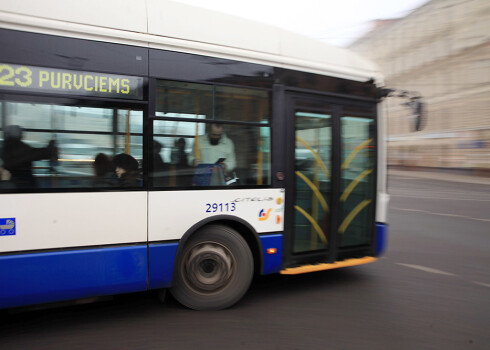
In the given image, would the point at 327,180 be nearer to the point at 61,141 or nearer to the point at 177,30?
the point at 177,30

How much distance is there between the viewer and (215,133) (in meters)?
4.04

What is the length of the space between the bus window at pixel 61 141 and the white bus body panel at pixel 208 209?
1.63 feet

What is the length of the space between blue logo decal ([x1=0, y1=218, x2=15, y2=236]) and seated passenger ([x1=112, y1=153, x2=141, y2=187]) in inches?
34.8

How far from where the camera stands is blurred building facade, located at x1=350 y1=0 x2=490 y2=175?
2792 centimetres

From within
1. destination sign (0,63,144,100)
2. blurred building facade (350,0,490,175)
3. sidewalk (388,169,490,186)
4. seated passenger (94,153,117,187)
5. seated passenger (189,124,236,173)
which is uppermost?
blurred building facade (350,0,490,175)

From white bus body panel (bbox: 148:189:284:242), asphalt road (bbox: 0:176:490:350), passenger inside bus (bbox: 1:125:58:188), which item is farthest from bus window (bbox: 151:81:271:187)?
asphalt road (bbox: 0:176:490:350)

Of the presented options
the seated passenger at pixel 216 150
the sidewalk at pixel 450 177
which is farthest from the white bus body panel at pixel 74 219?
the sidewalk at pixel 450 177

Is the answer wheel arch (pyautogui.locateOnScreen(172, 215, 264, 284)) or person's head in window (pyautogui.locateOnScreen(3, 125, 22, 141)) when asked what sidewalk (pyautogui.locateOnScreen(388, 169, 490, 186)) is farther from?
person's head in window (pyautogui.locateOnScreen(3, 125, 22, 141))

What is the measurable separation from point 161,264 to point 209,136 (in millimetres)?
1292

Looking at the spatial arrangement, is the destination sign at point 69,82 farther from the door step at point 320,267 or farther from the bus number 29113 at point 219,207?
the door step at point 320,267

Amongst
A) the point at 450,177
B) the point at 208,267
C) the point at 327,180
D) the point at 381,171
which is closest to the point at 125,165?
the point at 208,267

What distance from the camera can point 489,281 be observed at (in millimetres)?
5262

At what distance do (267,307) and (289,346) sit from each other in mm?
864

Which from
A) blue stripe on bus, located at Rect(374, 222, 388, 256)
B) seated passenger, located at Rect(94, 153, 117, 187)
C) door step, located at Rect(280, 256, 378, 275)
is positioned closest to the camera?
seated passenger, located at Rect(94, 153, 117, 187)
